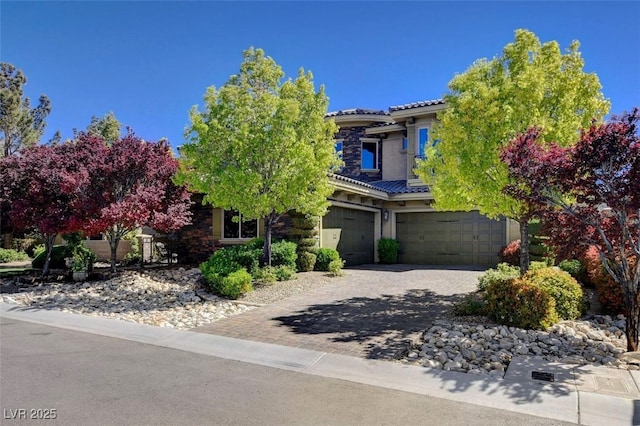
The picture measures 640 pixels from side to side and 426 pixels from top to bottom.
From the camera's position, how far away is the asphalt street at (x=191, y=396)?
395 cm

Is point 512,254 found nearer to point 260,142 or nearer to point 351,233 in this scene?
point 351,233

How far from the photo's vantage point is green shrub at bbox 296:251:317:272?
13.8 metres

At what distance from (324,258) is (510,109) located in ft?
26.1

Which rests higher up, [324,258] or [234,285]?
[324,258]

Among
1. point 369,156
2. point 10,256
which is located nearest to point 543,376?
point 369,156

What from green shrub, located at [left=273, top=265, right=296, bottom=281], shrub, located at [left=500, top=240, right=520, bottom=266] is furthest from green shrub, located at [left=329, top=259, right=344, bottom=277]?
shrub, located at [left=500, top=240, right=520, bottom=266]

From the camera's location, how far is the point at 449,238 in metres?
17.8

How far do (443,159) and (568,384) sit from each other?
616cm

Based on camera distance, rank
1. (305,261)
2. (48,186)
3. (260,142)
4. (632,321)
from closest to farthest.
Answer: (632,321) → (260,142) → (48,186) → (305,261)

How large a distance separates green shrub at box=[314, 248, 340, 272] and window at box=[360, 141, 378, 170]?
866cm

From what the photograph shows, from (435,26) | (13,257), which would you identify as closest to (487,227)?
(435,26)

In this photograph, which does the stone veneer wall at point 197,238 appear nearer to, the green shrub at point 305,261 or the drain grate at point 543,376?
the green shrub at point 305,261

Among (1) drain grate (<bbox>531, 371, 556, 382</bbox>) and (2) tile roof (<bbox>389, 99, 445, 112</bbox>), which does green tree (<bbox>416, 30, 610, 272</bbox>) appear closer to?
(1) drain grate (<bbox>531, 371, 556, 382</bbox>)

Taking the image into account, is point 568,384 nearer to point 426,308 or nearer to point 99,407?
point 426,308
